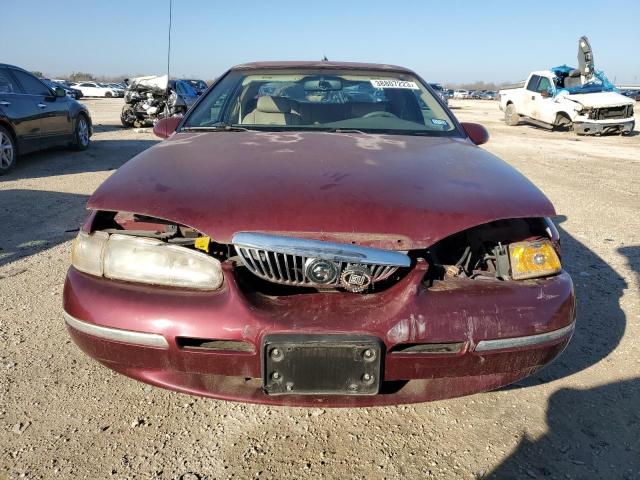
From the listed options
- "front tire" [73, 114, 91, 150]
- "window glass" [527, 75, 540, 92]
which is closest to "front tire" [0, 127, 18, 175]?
"front tire" [73, 114, 91, 150]

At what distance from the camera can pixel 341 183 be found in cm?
180

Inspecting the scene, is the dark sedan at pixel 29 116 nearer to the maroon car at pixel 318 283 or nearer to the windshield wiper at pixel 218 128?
the windshield wiper at pixel 218 128

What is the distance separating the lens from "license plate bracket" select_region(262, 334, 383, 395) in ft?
4.94

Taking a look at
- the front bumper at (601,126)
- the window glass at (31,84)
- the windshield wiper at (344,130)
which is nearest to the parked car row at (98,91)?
the window glass at (31,84)

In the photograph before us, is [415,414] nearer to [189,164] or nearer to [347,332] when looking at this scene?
[347,332]

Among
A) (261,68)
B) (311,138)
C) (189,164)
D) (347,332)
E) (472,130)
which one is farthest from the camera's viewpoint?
(261,68)

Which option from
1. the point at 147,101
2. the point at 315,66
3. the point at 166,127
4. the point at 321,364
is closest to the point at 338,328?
the point at 321,364

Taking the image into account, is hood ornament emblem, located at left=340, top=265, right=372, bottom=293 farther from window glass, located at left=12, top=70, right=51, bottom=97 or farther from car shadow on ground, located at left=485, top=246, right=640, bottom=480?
window glass, located at left=12, top=70, right=51, bottom=97

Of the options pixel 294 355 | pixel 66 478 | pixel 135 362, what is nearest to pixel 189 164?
pixel 135 362

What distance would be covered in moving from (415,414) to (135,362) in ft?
3.79

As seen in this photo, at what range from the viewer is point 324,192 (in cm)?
172

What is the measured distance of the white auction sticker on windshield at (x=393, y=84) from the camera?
10.2ft

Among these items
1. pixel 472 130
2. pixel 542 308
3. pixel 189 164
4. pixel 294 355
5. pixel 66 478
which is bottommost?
pixel 66 478

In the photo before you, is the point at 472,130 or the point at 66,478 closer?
the point at 66,478
